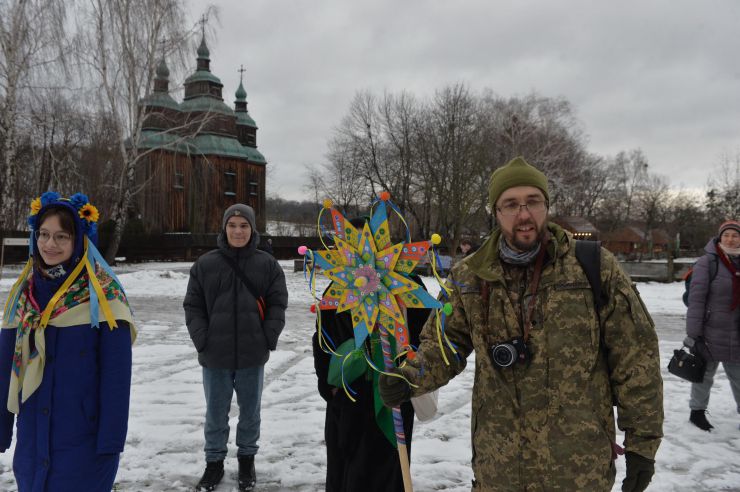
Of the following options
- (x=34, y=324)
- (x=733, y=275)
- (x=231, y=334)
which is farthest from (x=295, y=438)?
(x=733, y=275)

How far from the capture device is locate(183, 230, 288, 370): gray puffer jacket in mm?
3736

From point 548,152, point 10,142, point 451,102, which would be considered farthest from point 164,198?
point 548,152

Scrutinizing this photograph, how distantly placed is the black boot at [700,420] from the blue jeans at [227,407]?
4.42 m

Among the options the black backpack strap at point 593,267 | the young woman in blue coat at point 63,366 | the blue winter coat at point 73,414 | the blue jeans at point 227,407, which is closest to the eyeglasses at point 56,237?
the young woman in blue coat at point 63,366

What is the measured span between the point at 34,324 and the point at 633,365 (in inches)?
109

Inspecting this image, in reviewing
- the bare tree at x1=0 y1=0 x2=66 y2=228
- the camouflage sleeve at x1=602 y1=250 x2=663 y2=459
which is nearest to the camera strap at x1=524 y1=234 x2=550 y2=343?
the camouflage sleeve at x1=602 y1=250 x2=663 y2=459

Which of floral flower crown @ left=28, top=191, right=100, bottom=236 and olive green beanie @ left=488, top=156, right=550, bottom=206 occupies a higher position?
olive green beanie @ left=488, top=156, right=550, bottom=206

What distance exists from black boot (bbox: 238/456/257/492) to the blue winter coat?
1325mm

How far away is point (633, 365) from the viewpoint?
197cm

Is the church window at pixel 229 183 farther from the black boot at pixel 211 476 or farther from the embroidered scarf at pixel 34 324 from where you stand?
the embroidered scarf at pixel 34 324

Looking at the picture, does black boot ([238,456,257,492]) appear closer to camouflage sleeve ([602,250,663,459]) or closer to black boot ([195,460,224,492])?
black boot ([195,460,224,492])

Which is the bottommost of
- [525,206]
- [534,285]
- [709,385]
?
[709,385]

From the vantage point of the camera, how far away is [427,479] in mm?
3959

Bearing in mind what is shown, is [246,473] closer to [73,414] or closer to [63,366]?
[73,414]
